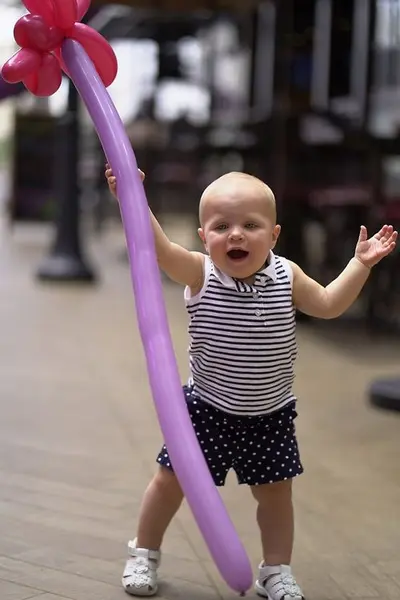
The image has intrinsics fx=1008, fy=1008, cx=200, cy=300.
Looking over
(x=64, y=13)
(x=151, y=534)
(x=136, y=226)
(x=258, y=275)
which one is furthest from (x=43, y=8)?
(x=151, y=534)

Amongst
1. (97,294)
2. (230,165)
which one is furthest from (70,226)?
(230,165)

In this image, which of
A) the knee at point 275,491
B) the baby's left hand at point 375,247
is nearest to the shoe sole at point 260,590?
the knee at point 275,491

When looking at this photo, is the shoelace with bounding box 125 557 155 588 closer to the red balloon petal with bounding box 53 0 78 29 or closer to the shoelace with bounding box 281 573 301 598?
the shoelace with bounding box 281 573 301 598

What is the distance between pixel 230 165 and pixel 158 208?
1222 millimetres

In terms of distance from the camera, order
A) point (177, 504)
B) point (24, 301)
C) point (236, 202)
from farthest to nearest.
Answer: point (24, 301) < point (177, 504) < point (236, 202)

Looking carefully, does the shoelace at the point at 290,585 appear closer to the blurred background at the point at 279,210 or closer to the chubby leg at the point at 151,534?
the blurred background at the point at 279,210

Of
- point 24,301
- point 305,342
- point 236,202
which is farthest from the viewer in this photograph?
point 24,301

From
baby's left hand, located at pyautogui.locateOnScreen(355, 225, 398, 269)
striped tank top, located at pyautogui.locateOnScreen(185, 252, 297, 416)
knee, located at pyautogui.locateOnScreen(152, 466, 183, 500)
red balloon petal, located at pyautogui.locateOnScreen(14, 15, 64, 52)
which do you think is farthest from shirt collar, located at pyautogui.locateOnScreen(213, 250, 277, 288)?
red balloon petal, located at pyautogui.locateOnScreen(14, 15, 64, 52)

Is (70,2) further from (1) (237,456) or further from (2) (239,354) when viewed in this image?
(1) (237,456)

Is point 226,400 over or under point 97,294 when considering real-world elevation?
over

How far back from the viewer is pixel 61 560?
5.56 ft

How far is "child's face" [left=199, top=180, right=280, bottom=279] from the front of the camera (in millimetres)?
1482

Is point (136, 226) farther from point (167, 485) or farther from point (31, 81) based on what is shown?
point (167, 485)

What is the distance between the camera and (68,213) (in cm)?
554
